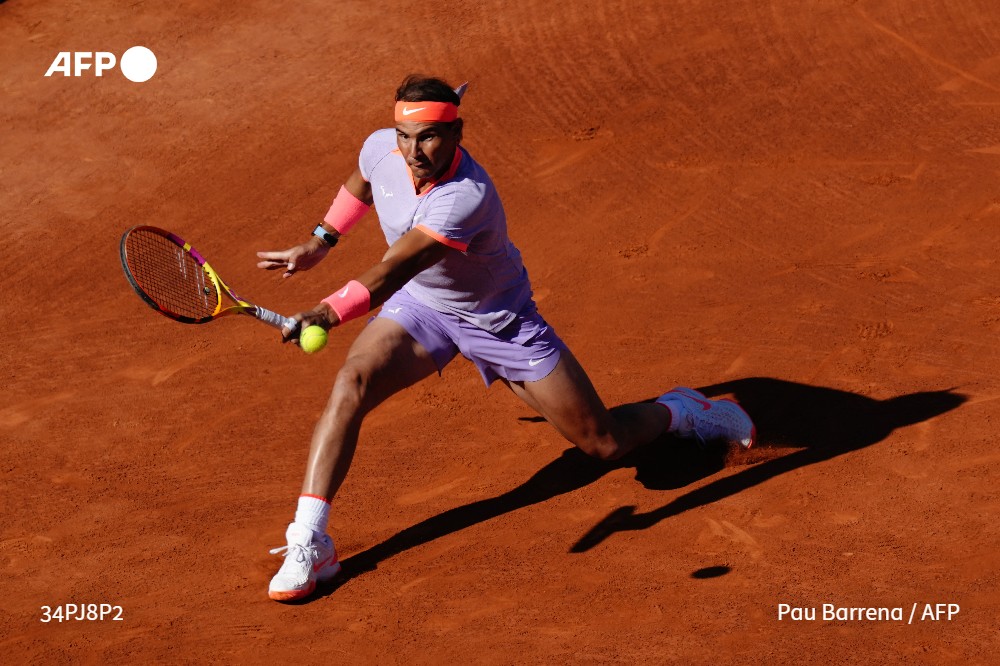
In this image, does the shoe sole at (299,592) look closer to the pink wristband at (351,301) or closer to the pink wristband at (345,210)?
the pink wristband at (351,301)

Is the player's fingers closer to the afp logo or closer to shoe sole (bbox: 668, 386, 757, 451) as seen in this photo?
shoe sole (bbox: 668, 386, 757, 451)

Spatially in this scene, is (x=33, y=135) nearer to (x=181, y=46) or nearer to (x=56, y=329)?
(x=181, y=46)

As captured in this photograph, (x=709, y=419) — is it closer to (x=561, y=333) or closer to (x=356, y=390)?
(x=561, y=333)

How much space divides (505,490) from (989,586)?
7.45ft

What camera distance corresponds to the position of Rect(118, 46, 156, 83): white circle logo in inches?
415

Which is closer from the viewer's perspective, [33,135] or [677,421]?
[677,421]

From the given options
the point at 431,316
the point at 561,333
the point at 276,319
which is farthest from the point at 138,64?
the point at 276,319

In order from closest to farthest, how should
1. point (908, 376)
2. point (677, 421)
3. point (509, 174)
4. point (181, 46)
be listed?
point (677, 421) < point (908, 376) < point (509, 174) < point (181, 46)

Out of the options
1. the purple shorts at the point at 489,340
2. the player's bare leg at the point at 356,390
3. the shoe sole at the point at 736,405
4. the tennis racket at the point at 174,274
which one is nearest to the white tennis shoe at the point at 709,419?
the shoe sole at the point at 736,405

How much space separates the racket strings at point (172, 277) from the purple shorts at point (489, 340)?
0.92m

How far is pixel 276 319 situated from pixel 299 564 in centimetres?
109

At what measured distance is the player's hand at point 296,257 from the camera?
5.80 m

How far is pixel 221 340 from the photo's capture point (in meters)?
7.48

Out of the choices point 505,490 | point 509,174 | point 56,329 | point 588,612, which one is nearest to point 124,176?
point 56,329
